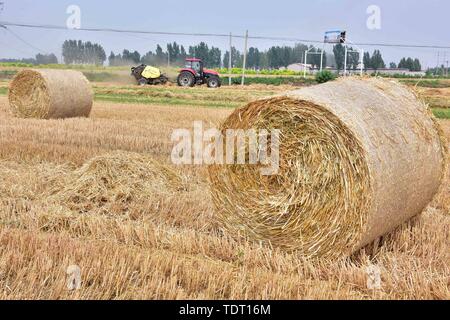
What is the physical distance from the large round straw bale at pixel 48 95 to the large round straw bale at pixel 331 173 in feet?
34.9

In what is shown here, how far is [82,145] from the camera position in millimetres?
11031

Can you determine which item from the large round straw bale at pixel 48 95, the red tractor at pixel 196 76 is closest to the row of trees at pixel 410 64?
the red tractor at pixel 196 76

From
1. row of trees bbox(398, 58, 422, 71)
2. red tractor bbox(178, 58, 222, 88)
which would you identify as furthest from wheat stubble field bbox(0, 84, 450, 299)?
row of trees bbox(398, 58, 422, 71)

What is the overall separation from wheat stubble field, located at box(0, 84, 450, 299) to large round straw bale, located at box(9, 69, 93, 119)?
269 inches

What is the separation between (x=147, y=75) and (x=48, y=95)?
74.7 feet

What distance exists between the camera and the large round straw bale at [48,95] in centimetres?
1544

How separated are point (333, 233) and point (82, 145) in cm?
695

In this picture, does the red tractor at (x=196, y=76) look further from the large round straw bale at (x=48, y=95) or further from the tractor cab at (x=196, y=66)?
the large round straw bale at (x=48, y=95)

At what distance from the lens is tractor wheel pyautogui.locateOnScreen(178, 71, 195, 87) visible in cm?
3653

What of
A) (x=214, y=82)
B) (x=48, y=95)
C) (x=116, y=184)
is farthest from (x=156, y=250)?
(x=214, y=82)

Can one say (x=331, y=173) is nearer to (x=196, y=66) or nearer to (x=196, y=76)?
(x=196, y=76)

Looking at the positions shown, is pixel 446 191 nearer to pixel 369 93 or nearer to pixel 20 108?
pixel 369 93
